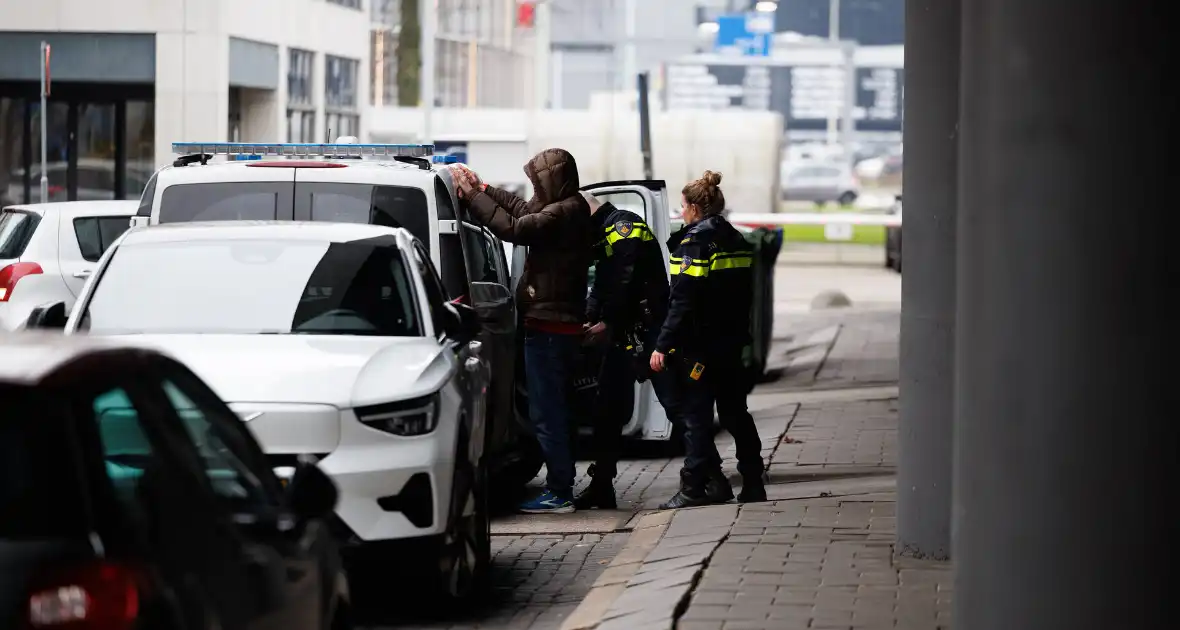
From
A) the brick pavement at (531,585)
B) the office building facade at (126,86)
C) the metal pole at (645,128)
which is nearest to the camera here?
the brick pavement at (531,585)

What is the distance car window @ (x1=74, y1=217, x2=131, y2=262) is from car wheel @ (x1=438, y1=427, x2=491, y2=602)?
27.3 feet

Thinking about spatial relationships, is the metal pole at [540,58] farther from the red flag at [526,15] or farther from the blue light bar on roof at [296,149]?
the blue light bar on roof at [296,149]

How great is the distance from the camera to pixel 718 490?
10.6 meters

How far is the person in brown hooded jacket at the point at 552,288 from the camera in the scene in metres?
10.5

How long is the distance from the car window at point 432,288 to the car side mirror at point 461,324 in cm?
3

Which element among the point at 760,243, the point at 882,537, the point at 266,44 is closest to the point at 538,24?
the point at 266,44

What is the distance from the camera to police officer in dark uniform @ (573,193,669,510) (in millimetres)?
10555

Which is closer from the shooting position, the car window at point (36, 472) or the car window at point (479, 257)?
the car window at point (36, 472)

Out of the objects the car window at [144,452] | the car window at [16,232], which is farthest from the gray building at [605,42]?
the car window at [144,452]

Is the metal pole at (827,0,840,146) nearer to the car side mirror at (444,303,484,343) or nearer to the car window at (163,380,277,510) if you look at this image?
the car side mirror at (444,303,484,343)

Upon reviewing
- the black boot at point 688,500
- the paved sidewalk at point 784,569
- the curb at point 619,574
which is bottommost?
the black boot at point 688,500

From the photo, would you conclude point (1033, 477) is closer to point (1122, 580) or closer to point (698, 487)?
point (1122, 580)

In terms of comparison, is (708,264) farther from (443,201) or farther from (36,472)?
(36,472)

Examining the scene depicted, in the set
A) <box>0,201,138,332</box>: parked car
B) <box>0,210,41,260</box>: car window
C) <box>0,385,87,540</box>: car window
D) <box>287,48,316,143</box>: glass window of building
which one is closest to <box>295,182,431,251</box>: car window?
<box>0,201,138,332</box>: parked car
